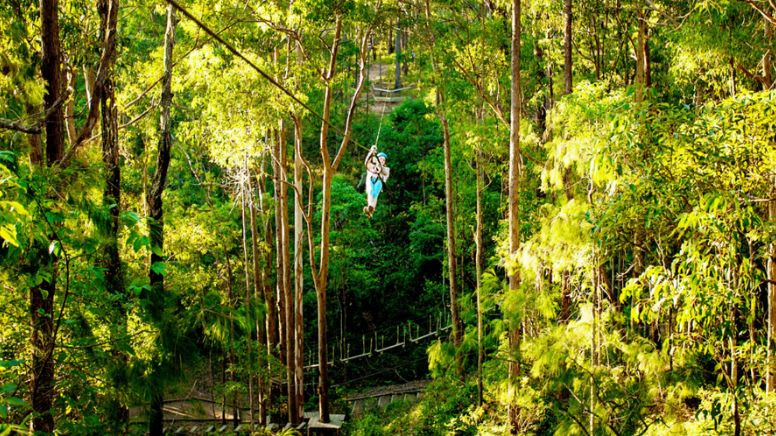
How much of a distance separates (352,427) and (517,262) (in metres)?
6.14

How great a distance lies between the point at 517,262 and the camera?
7438 millimetres

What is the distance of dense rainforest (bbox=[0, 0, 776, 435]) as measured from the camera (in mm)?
3592

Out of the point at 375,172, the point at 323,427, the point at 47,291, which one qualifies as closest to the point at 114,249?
the point at 47,291

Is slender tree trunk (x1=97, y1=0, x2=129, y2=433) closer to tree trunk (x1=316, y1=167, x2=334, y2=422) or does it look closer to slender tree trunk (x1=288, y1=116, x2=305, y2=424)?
slender tree trunk (x1=288, y1=116, x2=305, y2=424)

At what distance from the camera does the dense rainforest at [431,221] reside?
3.59m

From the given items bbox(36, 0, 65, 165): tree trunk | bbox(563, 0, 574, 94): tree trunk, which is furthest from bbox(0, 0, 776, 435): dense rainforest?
bbox(563, 0, 574, 94): tree trunk

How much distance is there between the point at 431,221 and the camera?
62.7 feet

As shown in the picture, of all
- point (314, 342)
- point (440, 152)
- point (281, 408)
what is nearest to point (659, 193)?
point (281, 408)

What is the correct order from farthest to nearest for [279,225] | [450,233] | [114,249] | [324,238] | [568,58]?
[279,225]
[450,233]
[324,238]
[568,58]
[114,249]

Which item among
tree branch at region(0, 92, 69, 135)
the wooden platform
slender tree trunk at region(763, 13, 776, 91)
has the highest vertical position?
slender tree trunk at region(763, 13, 776, 91)

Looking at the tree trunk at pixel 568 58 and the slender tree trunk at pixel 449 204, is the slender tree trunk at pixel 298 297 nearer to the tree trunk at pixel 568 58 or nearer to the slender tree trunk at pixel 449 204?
the slender tree trunk at pixel 449 204

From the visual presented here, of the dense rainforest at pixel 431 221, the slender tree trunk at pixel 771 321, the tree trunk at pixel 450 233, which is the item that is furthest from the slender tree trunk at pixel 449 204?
the slender tree trunk at pixel 771 321

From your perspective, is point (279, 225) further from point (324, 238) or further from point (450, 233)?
point (450, 233)

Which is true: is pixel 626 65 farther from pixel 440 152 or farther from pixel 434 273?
pixel 434 273
